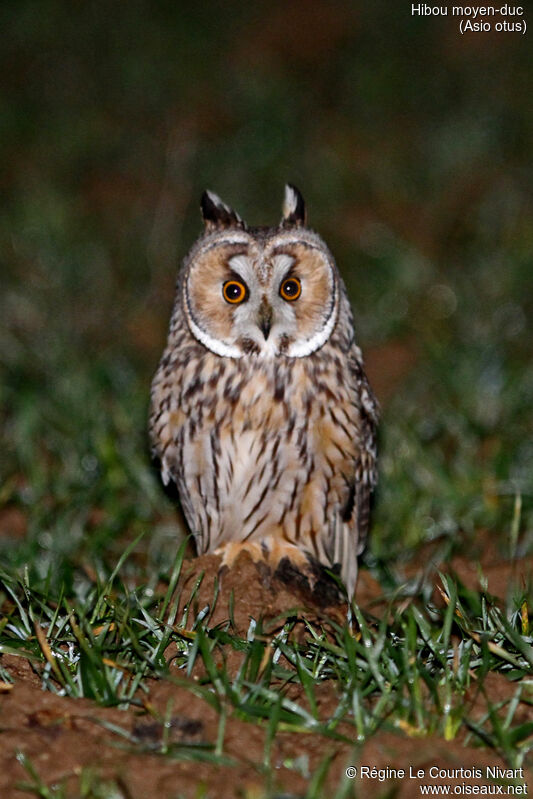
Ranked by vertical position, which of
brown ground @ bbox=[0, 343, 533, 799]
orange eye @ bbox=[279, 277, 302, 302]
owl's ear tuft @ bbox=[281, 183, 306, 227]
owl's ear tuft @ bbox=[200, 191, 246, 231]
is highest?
owl's ear tuft @ bbox=[281, 183, 306, 227]

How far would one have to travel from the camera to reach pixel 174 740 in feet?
8.21

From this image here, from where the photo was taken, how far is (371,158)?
894 cm

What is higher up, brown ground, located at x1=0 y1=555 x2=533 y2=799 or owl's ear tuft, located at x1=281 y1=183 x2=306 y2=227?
owl's ear tuft, located at x1=281 y1=183 x2=306 y2=227

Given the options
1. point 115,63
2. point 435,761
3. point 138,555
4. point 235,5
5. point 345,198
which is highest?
point 235,5

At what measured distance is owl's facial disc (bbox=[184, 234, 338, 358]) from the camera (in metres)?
3.29

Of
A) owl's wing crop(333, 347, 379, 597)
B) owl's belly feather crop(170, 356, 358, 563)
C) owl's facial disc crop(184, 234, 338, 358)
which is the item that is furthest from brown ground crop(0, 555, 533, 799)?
owl's facial disc crop(184, 234, 338, 358)

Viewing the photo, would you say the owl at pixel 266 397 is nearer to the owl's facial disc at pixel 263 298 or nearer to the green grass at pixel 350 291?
the owl's facial disc at pixel 263 298

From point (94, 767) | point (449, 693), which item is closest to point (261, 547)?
point (449, 693)

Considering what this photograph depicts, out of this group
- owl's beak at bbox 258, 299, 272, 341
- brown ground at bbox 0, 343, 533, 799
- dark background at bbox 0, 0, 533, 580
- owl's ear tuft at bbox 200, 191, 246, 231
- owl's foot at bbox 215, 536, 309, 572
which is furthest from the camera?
dark background at bbox 0, 0, 533, 580

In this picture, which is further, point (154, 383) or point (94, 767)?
point (154, 383)

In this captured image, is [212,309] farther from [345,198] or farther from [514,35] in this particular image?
[514,35]

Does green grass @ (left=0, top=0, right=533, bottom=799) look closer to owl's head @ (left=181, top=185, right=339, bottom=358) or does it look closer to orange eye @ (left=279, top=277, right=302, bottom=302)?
owl's head @ (left=181, top=185, right=339, bottom=358)

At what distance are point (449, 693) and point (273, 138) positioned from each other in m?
7.19

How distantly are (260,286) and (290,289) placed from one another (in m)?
0.13
